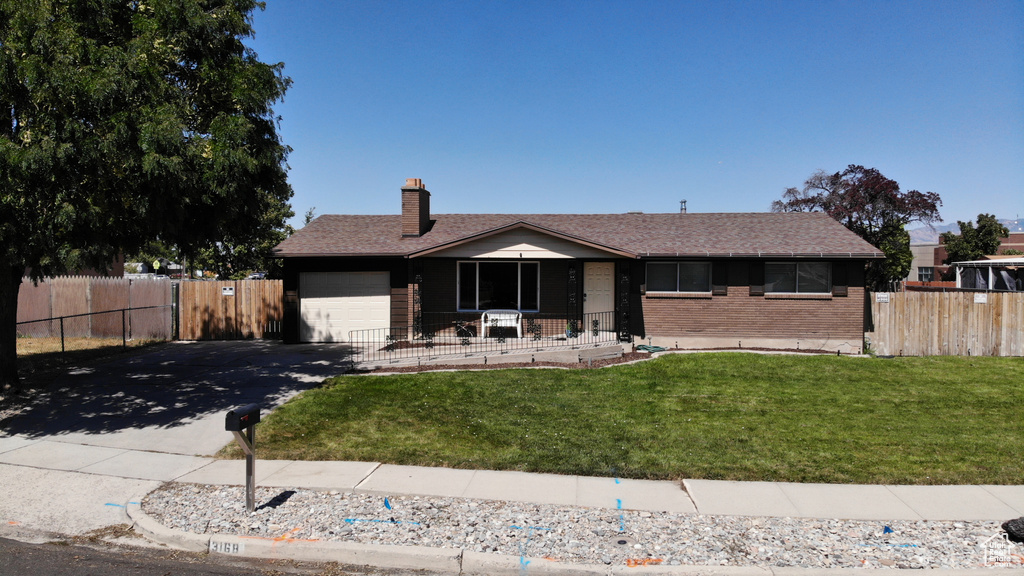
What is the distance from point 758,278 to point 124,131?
1493 centimetres

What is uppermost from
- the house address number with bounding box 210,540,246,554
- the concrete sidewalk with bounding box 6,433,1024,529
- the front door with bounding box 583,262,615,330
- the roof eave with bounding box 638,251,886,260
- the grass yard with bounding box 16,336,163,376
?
the roof eave with bounding box 638,251,886,260

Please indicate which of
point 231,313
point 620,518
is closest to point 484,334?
point 231,313

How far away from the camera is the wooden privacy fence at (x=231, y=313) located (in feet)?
62.2

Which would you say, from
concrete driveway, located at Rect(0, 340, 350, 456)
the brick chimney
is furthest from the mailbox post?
the brick chimney

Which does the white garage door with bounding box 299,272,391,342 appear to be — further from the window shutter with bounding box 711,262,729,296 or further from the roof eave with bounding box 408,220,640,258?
the window shutter with bounding box 711,262,729,296

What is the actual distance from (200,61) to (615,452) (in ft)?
31.2

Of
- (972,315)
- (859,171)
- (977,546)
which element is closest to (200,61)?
(977,546)

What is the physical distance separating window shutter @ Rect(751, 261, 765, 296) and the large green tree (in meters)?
12.3

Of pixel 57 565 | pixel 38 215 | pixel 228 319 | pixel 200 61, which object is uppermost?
pixel 200 61

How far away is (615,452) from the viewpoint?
775cm

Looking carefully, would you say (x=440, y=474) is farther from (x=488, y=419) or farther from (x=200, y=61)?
(x=200, y=61)

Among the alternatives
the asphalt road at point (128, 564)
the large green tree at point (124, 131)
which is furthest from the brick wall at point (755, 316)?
the asphalt road at point (128, 564)

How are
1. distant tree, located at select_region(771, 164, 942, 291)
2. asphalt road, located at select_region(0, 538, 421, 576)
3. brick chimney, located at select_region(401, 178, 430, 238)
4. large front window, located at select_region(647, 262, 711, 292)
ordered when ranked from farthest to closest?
distant tree, located at select_region(771, 164, 942, 291) → brick chimney, located at select_region(401, 178, 430, 238) → large front window, located at select_region(647, 262, 711, 292) → asphalt road, located at select_region(0, 538, 421, 576)

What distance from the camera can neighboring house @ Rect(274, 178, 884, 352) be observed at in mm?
16391
